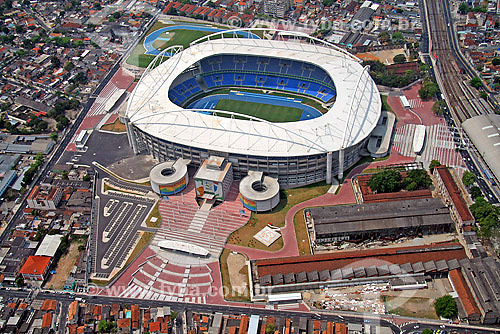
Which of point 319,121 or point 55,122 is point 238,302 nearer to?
point 319,121

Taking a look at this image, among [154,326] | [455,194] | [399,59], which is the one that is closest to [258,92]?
[399,59]

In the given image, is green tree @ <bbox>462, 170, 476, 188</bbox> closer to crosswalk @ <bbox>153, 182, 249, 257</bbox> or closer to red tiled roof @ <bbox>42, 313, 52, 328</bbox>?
crosswalk @ <bbox>153, 182, 249, 257</bbox>

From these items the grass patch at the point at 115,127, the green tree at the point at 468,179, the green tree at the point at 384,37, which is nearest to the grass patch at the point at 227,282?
the green tree at the point at 468,179

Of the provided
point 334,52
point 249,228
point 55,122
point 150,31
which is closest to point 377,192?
point 249,228

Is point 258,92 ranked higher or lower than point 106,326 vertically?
higher

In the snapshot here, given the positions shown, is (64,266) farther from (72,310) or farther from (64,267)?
(72,310)

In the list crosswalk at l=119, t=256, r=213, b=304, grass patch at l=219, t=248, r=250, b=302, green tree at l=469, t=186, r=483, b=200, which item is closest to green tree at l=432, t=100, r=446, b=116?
green tree at l=469, t=186, r=483, b=200
